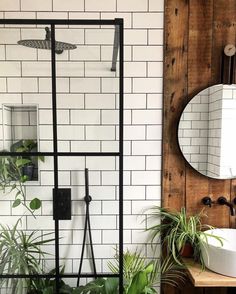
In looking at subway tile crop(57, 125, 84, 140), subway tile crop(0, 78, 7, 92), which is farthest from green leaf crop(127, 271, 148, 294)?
subway tile crop(0, 78, 7, 92)

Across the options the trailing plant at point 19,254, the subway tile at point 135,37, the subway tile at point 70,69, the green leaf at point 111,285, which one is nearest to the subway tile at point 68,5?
the subway tile at point 135,37

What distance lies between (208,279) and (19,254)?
109cm

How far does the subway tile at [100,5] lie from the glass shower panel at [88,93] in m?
0.50

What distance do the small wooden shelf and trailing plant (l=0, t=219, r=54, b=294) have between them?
0.88 metres

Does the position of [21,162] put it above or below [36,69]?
below

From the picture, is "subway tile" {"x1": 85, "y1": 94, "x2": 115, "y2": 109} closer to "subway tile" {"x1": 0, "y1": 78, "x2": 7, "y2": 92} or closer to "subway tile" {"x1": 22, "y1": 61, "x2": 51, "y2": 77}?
"subway tile" {"x1": 22, "y1": 61, "x2": 51, "y2": 77}

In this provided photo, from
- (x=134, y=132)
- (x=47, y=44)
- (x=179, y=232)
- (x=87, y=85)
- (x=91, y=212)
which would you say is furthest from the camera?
(x=134, y=132)

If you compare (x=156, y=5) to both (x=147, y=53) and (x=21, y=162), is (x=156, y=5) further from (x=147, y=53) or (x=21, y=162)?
(x=21, y=162)

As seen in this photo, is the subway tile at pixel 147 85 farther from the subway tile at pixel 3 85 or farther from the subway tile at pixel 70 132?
the subway tile at pixel 3 85

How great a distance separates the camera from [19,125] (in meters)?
1.57

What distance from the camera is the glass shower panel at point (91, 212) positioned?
1606mm

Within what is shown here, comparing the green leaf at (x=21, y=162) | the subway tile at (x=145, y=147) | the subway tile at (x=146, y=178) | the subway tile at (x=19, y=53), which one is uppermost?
the subway tile at (x=19, y=53)

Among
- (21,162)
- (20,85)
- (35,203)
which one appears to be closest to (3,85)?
(20,85)

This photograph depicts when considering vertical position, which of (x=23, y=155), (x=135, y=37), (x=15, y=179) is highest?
(x=135, y=37)
